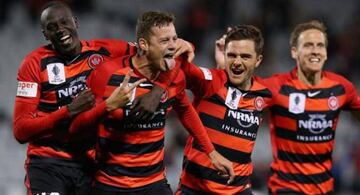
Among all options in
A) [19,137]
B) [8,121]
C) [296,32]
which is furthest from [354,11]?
[19,137]

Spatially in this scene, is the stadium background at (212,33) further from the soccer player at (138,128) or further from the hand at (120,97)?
the hand at (120,97)

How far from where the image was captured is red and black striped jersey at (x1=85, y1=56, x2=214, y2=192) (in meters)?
5.16

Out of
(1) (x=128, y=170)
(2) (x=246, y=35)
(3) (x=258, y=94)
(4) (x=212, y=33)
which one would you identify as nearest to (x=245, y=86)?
(3) (x=258, y=94)

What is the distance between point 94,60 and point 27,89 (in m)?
0.53

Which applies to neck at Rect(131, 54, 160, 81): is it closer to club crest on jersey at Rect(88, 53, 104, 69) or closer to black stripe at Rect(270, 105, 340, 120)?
club crest on jersey at Rect(88, 53, 104, 69)

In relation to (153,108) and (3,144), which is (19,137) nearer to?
(153,108)

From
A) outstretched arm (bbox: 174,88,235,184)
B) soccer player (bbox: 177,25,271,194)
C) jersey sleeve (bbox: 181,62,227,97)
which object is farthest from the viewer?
soccer player (bbox: 177,25,271,194)

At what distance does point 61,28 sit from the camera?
5410mm

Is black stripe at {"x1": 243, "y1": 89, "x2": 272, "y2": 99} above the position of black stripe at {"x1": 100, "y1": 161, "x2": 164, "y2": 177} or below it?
above

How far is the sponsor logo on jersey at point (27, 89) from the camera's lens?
17.3ft

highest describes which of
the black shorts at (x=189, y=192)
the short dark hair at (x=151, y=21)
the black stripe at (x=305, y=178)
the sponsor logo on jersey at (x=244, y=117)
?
the short dark hair at (x=151, y=21)

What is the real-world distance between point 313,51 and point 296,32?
34cm

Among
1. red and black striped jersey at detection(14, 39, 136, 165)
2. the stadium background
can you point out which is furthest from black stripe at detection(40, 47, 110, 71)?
the stadium background

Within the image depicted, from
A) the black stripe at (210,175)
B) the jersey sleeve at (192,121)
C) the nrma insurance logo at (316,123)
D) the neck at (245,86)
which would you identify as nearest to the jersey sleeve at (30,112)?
the jersey sleeve at (192,121)
